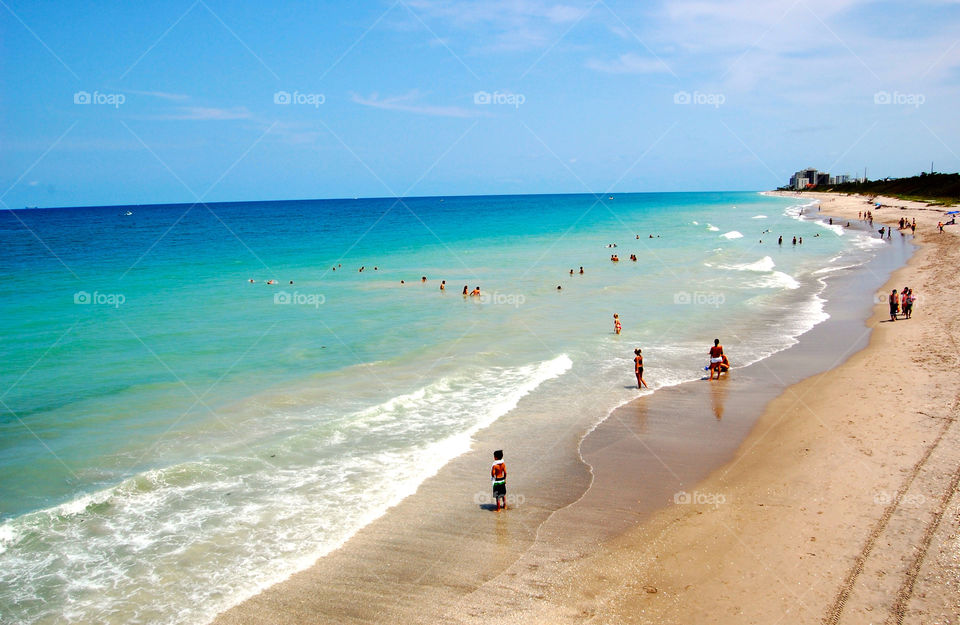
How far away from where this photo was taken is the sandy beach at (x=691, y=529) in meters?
8.12

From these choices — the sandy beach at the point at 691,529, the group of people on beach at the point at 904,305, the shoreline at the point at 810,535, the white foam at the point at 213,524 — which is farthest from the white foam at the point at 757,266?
the white foam at the point at 213,524

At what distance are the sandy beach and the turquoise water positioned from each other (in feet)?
4.21

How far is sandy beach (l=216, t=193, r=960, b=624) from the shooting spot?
8125 millimetres

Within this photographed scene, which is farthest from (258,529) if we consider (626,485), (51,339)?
(51,339)

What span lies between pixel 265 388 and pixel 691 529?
1349 cm

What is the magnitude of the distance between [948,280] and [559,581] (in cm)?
3260

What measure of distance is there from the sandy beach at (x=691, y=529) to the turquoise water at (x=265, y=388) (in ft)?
4.21

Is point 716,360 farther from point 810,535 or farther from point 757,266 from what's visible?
point 757,266

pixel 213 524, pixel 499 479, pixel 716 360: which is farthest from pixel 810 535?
pixel 213 524

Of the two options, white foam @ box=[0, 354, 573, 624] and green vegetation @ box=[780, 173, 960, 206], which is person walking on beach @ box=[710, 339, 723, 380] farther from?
green vegetation @ box=[780, 173, 960, 206]

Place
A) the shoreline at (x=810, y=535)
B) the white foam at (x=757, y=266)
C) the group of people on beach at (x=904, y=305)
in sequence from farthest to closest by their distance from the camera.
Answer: the white foam at (x=757, y=266), the group of people on beach at (x=904, y=305), the shoreline at (x=810, y=535)

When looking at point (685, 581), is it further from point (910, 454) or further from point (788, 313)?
point (788, 313)

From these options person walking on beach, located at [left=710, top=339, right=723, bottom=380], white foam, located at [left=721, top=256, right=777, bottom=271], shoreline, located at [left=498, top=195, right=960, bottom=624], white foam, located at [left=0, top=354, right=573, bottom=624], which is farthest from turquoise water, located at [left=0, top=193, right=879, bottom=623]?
shoreline, located at [left=498, top=195, right=960, bottom=624]

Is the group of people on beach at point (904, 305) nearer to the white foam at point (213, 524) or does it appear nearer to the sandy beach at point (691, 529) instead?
the sandy beach at point (691, 529)
